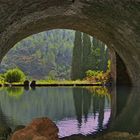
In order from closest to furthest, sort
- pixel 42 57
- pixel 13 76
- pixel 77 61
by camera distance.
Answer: pixel 13 76
pixel 77 61
pixel 42 57

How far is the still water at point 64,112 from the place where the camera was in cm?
1297

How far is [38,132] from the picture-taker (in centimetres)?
930

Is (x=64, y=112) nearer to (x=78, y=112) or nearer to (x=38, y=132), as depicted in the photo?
(x=78, y=112)

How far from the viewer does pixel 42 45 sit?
158750 mm

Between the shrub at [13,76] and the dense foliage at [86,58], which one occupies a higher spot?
the dense foliage at [86,58]

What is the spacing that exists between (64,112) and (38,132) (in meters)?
7.54

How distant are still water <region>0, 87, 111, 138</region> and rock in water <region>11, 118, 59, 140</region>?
1.54 metres

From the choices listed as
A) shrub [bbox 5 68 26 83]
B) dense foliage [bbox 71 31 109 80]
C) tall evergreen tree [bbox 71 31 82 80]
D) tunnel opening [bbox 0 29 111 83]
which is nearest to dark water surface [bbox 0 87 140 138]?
shrub [bbox 5 68 26 83]

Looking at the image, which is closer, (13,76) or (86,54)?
(13,76)

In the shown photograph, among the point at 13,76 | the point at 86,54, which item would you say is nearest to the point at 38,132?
the point at 13,76

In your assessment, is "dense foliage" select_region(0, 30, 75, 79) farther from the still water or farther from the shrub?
the still water

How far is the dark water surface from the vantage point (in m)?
12.7

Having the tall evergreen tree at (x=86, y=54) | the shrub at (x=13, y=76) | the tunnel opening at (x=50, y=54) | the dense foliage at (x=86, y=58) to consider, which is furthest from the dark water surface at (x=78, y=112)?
the tunnel opening at (x=50, y=54)

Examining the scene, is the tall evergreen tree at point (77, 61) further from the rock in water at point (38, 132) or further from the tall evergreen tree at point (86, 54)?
the rock in water at point (38, 132)
